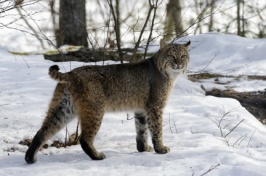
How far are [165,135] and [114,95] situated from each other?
3.53ft

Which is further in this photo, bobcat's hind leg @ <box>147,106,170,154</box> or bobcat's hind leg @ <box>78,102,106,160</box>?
bobcat's hind leg @ <box>147,106,170,154</box>

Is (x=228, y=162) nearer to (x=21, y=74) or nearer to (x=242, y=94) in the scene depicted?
(x=242, y=94)

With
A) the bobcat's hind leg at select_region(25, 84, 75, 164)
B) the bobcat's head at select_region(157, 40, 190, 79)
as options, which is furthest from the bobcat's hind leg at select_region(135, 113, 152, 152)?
the bobcat's hind leg at select_region(25, 84, 75, 164)

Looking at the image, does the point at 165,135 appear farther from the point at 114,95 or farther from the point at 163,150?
the point at 114,95

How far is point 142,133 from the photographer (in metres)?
6.11

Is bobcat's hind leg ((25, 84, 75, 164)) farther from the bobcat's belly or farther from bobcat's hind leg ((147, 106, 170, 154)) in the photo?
bobcat's hind leg ((147, 106, 170, 154))

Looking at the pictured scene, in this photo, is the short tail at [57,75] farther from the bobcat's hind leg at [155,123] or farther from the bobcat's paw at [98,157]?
the bobcat's hind leg at [155,123]

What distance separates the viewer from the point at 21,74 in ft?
29.3

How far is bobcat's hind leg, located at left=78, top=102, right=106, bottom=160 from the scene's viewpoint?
5488 millimetres

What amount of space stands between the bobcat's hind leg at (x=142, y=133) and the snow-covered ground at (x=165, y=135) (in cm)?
10

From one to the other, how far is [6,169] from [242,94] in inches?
184

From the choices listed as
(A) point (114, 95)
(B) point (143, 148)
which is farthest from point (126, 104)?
(B) point (143, 148)

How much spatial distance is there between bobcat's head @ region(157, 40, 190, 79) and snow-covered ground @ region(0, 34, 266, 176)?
80 cm

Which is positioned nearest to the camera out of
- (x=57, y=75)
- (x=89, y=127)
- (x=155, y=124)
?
(x=57, y=75)
